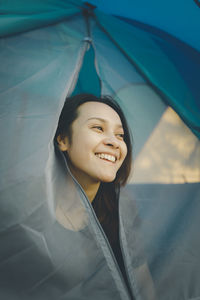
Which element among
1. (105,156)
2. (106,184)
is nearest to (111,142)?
(105,156)

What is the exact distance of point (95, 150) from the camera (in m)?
0.86

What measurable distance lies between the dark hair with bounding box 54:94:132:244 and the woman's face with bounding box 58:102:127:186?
0.05 metres

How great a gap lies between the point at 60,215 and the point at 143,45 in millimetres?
1003

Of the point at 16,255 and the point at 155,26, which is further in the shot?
the point at 155,26

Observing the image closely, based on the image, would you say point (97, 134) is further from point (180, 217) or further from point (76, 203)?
point (180, 217)

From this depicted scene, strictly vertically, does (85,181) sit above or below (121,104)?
below

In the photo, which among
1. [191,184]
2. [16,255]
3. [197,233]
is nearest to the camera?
[16,255]

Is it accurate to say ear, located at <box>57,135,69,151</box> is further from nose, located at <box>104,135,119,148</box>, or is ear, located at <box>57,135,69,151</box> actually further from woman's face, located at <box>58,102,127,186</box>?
nose, located at <box>104,135,119,148</box>

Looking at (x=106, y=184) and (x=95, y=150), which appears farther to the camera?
(x=106, y=184)

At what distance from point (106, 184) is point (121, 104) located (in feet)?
1.39

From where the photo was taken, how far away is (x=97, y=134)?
885mm

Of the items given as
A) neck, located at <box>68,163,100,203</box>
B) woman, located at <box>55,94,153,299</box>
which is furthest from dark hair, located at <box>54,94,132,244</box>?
neck, located at <box>68,163,100,203</box>

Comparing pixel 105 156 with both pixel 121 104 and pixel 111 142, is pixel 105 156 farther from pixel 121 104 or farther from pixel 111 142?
pixel 121 104

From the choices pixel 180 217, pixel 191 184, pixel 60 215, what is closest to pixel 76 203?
pixel 60 215
